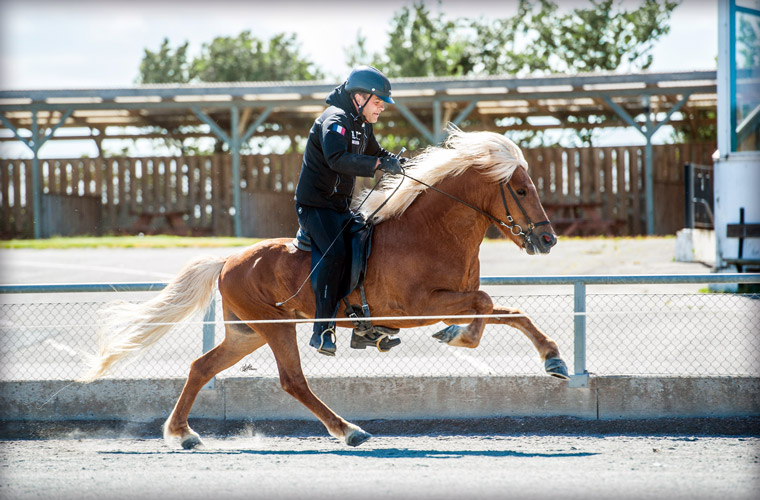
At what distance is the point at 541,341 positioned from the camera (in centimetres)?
568

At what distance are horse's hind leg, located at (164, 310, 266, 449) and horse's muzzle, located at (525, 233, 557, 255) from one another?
221 centimetres

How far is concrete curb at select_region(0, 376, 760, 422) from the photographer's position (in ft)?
23.4

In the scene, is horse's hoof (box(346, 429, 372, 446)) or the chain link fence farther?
the chain link fence

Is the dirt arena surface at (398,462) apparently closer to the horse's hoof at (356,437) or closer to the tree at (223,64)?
the horse's hoof at (356,437)

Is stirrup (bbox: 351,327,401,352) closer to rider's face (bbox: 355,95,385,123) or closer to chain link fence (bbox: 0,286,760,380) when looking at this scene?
chain link fence (bbox: 0,286,760,380)

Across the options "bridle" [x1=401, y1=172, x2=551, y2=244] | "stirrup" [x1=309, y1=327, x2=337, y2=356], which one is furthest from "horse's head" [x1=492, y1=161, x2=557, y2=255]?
"stirrup" [x1=309, y1=327, x2=337, y2=356]

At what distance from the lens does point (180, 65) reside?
45250 mm

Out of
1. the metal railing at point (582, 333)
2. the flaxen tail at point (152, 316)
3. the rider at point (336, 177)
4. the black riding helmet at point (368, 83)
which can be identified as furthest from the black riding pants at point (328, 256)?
the metal railing at point (582, 333)

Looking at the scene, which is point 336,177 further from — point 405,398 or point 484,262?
point 484,262

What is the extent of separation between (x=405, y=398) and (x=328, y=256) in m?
1.96

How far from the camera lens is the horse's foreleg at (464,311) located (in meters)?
5.74

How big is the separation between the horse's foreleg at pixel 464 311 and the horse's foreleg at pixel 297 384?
3.23ft

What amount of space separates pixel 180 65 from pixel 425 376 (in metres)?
40.9

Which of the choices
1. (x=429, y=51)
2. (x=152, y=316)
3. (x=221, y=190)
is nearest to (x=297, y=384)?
(x=152, y=316)
